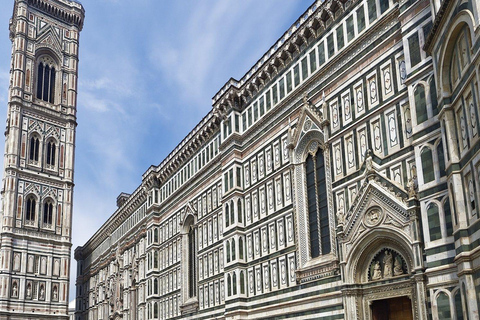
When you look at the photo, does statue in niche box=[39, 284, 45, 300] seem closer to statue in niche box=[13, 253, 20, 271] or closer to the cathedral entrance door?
statue in niche box=[13, 253, 20, 271]

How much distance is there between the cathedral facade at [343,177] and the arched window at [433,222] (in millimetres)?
53

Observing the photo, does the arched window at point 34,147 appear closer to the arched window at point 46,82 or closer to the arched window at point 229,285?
the arched window at point 46,82

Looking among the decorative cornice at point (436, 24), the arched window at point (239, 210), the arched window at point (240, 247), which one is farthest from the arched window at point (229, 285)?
the decorative cornice at point (436, 24)

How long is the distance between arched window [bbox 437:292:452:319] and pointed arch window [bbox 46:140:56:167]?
60.5 m

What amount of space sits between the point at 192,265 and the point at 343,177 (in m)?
20.3

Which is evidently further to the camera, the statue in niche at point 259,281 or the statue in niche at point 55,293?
the statue in niche at point 55,293

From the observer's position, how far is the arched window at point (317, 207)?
28173mm

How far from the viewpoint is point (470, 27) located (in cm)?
1691

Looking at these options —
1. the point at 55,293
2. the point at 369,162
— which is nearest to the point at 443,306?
the point at 369,162

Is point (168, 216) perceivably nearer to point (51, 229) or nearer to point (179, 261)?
point (179, 261)

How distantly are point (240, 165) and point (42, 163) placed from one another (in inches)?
1645

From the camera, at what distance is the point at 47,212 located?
69000mm

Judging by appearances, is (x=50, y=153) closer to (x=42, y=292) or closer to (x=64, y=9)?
(x=42, y=292)

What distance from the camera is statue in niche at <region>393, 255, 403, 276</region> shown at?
23.6m
